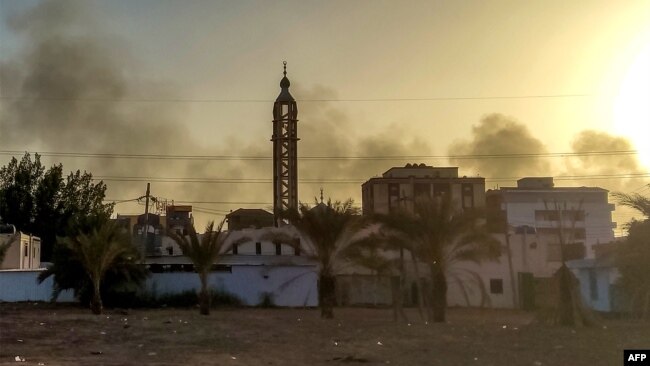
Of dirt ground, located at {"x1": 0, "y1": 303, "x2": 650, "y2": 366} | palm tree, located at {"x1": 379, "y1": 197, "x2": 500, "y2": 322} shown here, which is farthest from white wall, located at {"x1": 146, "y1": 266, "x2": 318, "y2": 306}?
dirt ground, located at {"x1": 0, "y1": 303, "x2": 650, "y2": 366}

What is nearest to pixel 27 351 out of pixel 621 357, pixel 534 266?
pixel 621 357

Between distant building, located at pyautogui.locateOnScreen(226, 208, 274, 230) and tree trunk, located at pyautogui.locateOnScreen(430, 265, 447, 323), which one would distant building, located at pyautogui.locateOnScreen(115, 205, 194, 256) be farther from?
tree trunk, located at pyautogui.locateOnScreen(430, 265, 447, 323)

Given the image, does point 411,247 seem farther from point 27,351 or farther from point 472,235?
point 27,351

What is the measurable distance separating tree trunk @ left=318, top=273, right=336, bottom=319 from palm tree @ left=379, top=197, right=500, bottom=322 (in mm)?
3810

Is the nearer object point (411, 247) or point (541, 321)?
point (541, 321)

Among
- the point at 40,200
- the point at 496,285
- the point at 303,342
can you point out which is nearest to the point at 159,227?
the point at 40,200

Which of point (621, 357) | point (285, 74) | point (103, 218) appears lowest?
point (621, 357)

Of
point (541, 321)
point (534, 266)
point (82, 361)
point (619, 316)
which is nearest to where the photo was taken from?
point (82, 361)

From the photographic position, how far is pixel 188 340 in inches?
869

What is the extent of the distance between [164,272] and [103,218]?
6.17 metres

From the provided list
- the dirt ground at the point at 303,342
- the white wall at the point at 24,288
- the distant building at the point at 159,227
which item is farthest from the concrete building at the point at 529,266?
the white wall at the point at 24,288

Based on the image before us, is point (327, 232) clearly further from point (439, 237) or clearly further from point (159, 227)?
point (159, 227)

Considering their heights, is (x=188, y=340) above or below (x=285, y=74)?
below

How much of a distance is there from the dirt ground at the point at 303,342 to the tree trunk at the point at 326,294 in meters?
3.03
